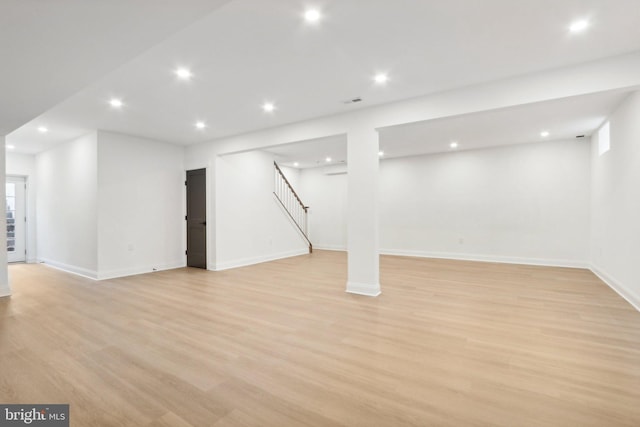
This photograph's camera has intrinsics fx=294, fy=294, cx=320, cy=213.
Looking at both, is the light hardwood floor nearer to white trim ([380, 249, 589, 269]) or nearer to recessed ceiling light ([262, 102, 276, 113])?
white trim ([380, 249, 589, 269])

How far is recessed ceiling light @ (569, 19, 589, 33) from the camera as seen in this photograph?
2.35m

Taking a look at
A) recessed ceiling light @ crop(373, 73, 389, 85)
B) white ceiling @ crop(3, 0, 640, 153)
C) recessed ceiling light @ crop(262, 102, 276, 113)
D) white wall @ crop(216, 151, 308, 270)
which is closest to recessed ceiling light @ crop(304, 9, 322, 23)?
white ceiling @ crop(3, 0, 640, 153)

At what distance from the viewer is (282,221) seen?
7918mm

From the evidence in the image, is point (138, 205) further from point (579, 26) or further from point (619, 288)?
point (619, 288)

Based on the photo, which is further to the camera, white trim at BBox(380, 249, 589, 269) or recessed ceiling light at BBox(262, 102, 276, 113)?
white trim at BBox(380, 249, 589, 269)

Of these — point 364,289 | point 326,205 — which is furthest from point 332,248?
point 364,289

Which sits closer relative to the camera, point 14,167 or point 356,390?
point 356,390

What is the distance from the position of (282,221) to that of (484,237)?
505 cm

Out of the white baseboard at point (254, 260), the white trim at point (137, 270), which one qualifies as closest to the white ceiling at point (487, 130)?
the white baseboard at point (254, 260)

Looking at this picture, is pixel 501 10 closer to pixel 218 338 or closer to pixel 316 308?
pixel 316 308

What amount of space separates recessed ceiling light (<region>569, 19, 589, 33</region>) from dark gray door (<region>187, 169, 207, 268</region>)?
19.6 ft

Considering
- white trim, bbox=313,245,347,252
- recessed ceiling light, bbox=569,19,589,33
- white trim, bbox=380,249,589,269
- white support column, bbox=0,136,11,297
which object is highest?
recessed ceiling light, bbox=569,19,589,33

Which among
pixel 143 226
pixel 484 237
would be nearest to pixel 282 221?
pixel 143 226

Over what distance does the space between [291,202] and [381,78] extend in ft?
19.8
